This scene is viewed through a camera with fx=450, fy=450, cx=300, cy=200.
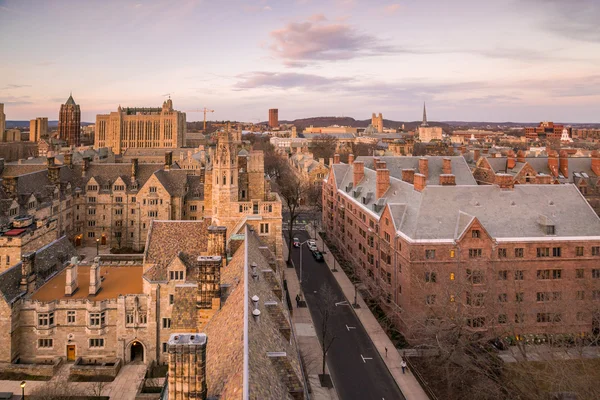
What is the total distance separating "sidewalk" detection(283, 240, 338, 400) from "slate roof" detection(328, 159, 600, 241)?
14.4 meters

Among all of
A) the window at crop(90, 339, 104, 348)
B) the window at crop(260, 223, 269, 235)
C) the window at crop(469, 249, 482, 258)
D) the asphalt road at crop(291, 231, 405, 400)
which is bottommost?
the asphalt road at crop(291, 231, 405, 400)

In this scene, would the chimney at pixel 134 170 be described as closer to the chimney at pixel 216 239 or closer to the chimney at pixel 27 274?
the chimney at pixel 27 274

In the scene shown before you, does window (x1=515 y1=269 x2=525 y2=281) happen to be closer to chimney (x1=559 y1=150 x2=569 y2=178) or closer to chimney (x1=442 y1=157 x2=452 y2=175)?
chimney (x1=442 y1=157 x2=452 y2=175)

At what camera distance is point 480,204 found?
1882 inches

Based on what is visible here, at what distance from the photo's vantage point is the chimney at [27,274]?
4088cm

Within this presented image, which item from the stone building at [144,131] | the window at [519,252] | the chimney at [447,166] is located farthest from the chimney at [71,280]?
the stone building at [144,131]

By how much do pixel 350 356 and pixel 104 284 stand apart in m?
25.0

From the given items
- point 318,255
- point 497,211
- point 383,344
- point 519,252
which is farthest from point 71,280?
point 519,252

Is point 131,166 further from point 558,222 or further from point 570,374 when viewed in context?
point 570,374

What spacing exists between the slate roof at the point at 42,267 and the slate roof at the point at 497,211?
36.5 m

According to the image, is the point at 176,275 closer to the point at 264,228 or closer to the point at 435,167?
the point at 264,228

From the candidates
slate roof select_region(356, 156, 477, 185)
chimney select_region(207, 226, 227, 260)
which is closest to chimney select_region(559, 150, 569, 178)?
slate roof select_region(356, 156, 477, 185)

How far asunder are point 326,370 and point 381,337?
8.89 metres

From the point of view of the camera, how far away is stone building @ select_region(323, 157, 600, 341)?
4247 centimetres
